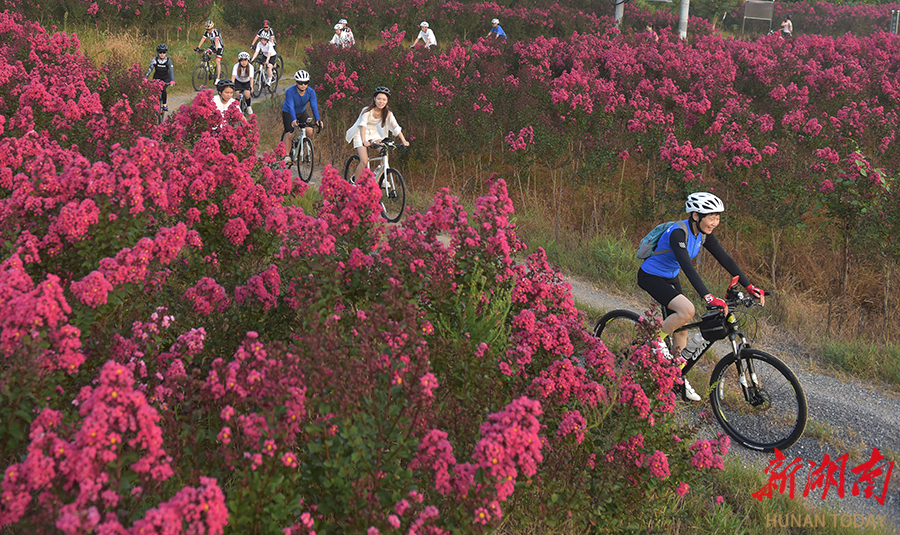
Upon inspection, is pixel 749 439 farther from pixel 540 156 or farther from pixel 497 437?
pixel 540 156

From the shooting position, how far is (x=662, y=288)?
6027 mm

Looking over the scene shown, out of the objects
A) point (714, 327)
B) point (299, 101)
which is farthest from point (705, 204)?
point (299, 101)

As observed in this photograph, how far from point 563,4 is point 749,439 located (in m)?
29.9

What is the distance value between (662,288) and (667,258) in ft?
0.97

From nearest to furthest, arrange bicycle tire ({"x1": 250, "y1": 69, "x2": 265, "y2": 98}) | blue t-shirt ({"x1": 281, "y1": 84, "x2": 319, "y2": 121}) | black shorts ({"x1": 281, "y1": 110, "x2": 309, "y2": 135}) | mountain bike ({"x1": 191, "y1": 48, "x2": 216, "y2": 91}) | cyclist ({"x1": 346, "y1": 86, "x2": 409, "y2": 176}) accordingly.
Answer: cyclist ({"x1": 346, "y1": 86, "x2": 409, "y2": 176}) < blue t-shirt ({"x1": 281, "y1": 84, "x2": 319, "y2": 121}) < black shorts ({"x1": 281, "y1": 110, "x2": 309, "y2": 135}) < mountain bike ({"x1": 191, "y1": 48, "x2": 216, "y2": 91}) < bicycle tire ({"x1": 250, "y1": 69, "x2": 265, "y2": 98})

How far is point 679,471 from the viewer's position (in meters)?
3.97

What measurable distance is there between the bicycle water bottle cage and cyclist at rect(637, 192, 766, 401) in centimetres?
14

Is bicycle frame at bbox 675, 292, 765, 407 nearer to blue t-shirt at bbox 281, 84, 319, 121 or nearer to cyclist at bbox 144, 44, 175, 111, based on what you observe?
blue t-shirt at bbox 281, 84, 319, 121

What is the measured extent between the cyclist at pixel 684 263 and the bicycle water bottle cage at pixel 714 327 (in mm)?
142

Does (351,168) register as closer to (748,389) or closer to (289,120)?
(289,120)

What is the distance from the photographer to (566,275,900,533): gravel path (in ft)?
16.1

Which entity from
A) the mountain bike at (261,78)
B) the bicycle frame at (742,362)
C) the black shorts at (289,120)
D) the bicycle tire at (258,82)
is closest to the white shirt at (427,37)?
the mountain bike at (261,78)

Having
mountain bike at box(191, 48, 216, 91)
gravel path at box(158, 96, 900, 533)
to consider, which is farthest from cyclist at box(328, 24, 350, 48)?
gravel path at box(158, 96, 900, 533)

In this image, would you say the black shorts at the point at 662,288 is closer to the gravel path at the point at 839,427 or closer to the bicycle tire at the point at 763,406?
the bicycle tire at the point at 763,406
